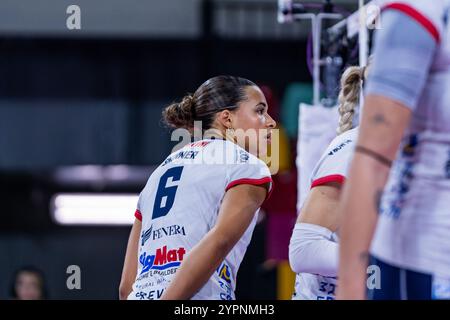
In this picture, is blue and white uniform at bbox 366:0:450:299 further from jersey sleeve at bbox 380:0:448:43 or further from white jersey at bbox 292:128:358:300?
white jersey at bbox 292:128:358:300

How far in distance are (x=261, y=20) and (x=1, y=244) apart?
11.2ft

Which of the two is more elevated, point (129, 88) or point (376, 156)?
point (376, 156)

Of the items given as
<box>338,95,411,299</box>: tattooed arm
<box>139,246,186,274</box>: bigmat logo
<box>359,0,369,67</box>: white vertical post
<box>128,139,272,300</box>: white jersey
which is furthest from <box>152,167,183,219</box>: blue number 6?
<box>359,0,369,67</box>: white vertical post

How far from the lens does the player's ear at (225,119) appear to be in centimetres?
280

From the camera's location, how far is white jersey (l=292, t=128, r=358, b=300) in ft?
A: 8.12

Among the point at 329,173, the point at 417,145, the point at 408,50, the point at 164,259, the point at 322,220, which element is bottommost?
the point at 164,259

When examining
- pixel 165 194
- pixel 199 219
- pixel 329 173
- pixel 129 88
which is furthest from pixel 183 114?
pixel 129 88

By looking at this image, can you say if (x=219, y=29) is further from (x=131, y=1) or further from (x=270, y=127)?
(x=270, y=127)

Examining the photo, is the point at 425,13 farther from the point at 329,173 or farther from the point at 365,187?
the point at 329,173

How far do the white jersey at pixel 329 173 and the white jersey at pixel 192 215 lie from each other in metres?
0.16

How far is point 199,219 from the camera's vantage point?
249 centimetres

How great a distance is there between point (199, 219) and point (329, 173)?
15.7 inches

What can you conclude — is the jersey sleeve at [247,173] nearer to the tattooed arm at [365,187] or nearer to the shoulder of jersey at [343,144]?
the shoulder of jersey at [343,144]
